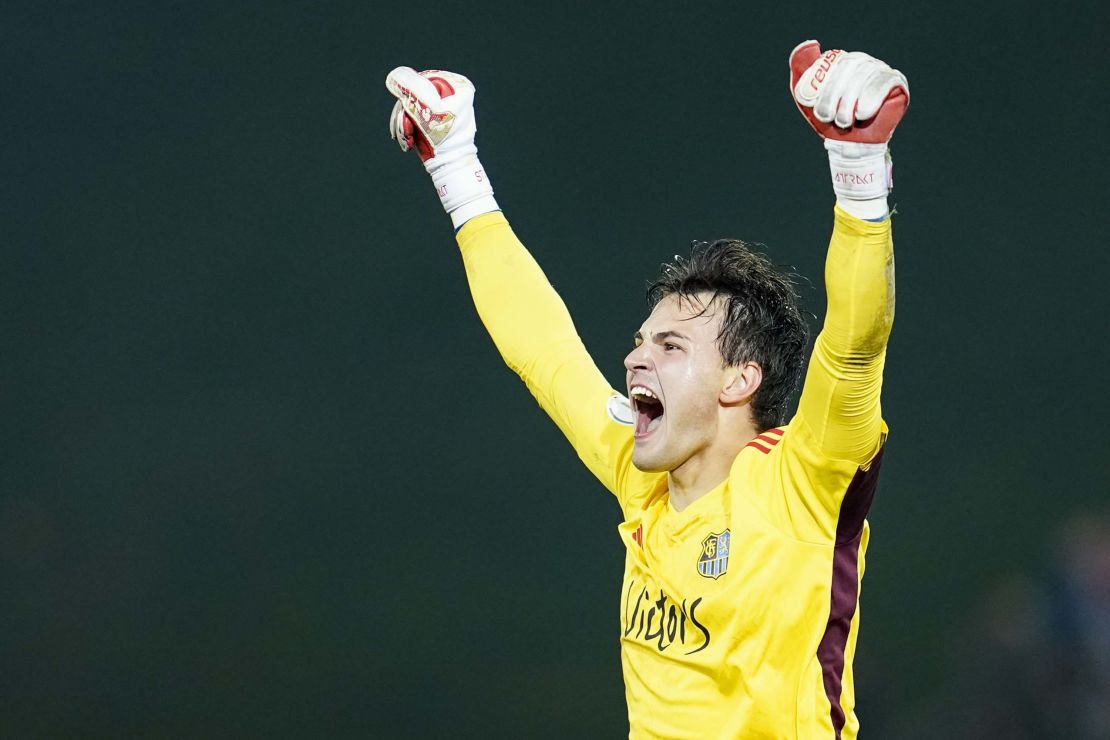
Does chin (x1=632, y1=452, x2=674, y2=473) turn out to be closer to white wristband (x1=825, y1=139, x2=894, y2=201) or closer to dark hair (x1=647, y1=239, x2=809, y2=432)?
dark hair (x1=647, y1=239, x2=809, y2=432)

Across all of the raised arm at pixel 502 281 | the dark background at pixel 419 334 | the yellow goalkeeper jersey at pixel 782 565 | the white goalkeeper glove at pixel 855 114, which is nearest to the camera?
the white goalkeeper glove at pixel 855 114

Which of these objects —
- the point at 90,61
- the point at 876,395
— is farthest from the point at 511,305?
the point at 90,61

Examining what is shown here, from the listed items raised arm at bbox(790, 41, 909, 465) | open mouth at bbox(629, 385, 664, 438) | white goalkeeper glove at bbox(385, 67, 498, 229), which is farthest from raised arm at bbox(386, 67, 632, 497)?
raised arm at bbox(790, 41, 909, 465)

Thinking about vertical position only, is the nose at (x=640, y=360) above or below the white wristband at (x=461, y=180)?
below

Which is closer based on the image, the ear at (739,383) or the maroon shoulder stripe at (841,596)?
the maroon shoulder stripe at (841,596)

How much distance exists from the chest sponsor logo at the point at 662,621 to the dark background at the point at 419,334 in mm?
2283

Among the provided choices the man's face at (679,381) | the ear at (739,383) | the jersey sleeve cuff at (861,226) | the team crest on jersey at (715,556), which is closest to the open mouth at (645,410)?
the man's face at (679,381)

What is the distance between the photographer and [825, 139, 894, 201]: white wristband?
6.64 ft

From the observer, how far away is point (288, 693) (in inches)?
191

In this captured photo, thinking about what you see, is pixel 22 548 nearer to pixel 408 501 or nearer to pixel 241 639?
pixel 241 639

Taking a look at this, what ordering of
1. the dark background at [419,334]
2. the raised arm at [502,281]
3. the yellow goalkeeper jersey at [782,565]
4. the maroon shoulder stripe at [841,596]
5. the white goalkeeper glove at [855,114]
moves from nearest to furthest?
1. the white goalkeeper glove at [855,114]
2. the yellow goalkeeper jersey at [782,565]
3. the maroon shoulder stripe at [841,596]
4. the raised arm at [502,281]
5. the dark background at [419,334]

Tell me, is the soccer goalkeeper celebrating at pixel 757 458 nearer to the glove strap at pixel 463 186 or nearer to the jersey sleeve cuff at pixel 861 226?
the jersey sleeve cuff at pixel 861 226

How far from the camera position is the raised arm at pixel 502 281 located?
2881mm

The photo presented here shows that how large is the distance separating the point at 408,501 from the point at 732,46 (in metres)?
2.08
